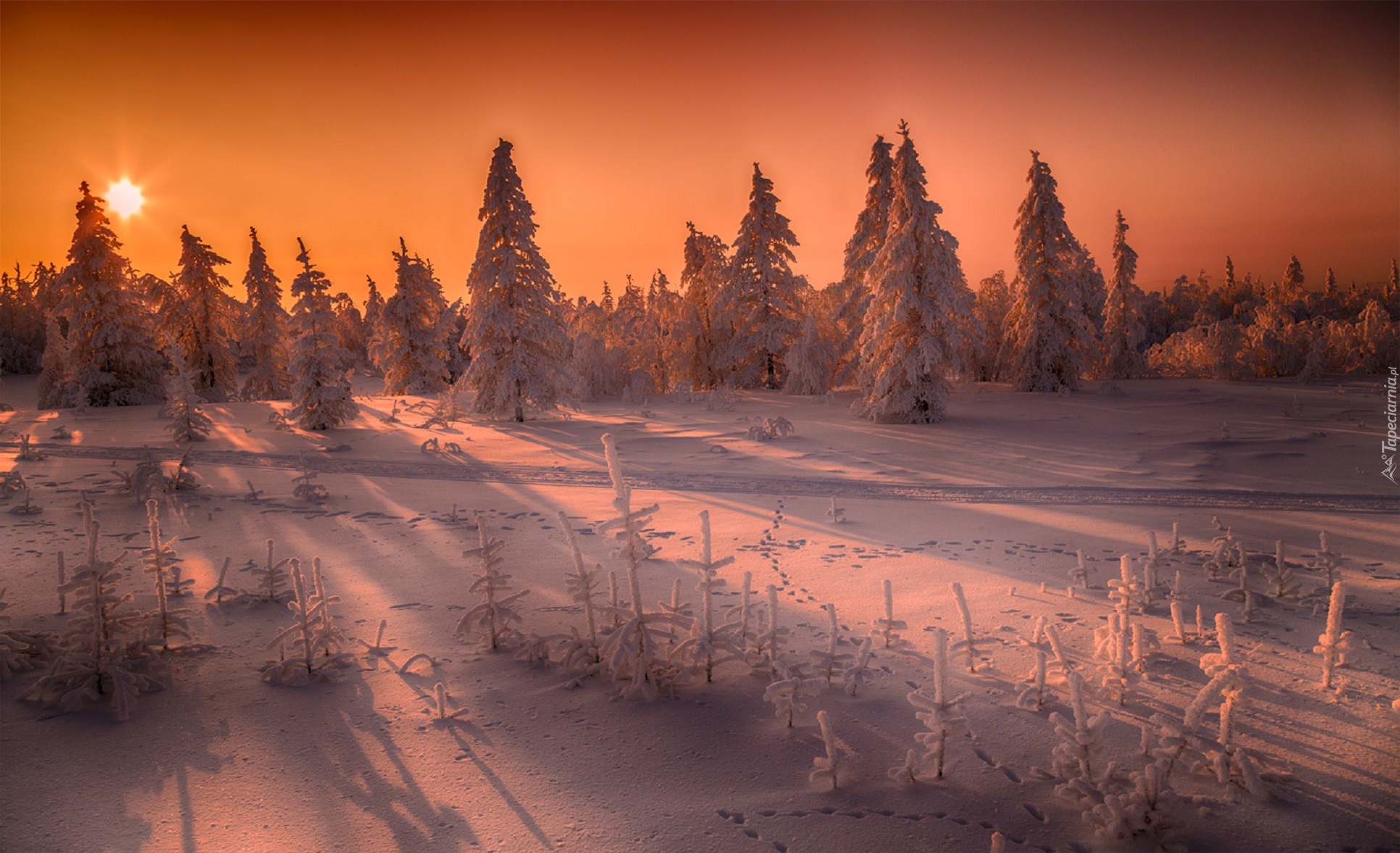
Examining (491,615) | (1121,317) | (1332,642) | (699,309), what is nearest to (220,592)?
(491,615)

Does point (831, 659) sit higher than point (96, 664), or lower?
lower

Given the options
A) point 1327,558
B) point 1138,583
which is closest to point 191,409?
point 1138,583

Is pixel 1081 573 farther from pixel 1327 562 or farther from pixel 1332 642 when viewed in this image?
pixel 1332 642

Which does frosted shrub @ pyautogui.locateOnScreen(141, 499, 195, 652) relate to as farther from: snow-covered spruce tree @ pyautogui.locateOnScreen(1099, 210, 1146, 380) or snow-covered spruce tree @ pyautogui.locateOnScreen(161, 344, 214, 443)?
snow-covered spruce tree @ pyautogui.locateOnScreen(1099, 210, 1146, 380)

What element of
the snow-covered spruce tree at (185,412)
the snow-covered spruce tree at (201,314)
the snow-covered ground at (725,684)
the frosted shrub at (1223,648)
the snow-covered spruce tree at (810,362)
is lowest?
the snow-covered ground at (725,684)

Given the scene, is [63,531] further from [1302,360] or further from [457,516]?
[1302,360]

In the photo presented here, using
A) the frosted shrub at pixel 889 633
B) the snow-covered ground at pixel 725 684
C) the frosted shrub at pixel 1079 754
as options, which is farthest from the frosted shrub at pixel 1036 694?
the frosted shrub at pixel 889 633

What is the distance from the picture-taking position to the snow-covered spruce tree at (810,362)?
93.9 feet

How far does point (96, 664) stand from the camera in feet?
15.7

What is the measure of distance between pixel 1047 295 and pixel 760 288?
40.4ft

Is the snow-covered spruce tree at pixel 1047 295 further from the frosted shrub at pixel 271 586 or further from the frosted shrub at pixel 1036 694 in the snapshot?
the frosted shrub at pixel 271 586

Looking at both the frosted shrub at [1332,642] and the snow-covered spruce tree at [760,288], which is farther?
the snow-covered spruce tree at [760,288]

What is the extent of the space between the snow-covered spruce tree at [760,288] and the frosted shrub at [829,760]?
1068 inches

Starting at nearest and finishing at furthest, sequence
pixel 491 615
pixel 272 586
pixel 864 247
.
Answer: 1. pixel 491 615
2. pixel 272 586
3. pixel 864 247
